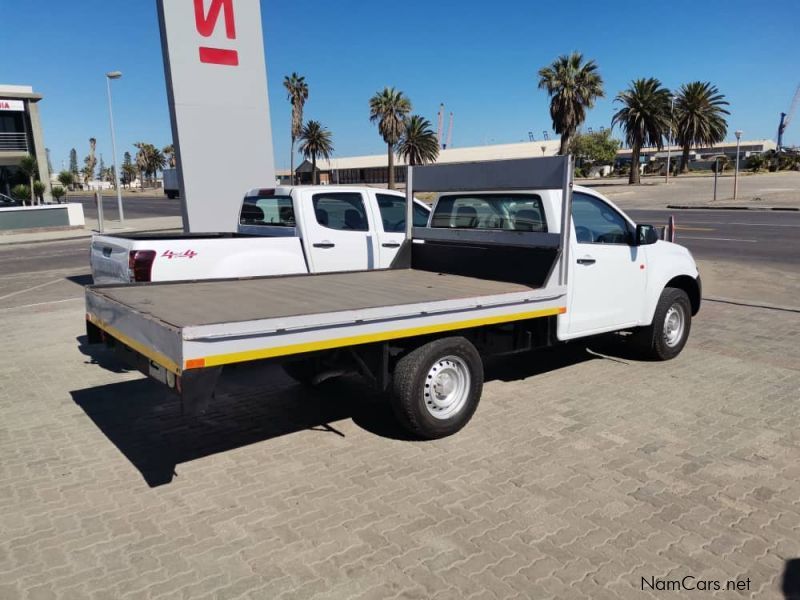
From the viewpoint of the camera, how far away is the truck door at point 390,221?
8062 mm

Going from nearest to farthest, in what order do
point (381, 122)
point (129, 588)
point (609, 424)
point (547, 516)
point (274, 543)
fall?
point (129, 588)
point (274, 543)
point (547, 516)
point (609, 424)
point (381, 122)

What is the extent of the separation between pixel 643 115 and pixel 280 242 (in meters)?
57.9

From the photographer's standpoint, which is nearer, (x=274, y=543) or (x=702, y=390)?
(x=274, y=543)

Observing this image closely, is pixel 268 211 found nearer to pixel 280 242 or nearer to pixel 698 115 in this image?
pixel 280 242

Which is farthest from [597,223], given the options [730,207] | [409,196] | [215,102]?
[730,207]

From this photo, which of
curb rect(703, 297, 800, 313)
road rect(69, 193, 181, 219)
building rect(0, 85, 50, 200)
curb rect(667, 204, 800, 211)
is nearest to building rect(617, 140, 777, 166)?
curb rect(667, 204, 800, 211)

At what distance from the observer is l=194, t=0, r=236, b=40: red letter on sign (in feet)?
35.9

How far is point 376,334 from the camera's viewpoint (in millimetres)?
4113

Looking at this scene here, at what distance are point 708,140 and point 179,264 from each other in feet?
228

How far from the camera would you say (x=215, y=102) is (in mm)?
11320

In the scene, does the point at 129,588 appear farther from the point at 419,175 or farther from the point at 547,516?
the point at 419,175

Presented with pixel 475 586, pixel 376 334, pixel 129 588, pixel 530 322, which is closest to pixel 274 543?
pixel 129 588

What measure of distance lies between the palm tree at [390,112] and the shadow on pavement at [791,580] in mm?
59810

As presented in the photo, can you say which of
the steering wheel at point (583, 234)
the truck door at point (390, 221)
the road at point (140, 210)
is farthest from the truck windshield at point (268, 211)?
the road at point (140, 210)
